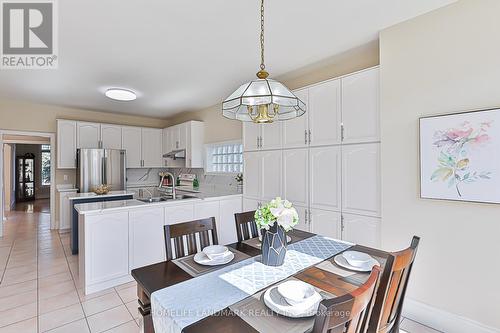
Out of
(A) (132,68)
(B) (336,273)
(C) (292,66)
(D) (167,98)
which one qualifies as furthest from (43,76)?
(B) (336,273)

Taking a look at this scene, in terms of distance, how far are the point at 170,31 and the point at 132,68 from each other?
3.68ft

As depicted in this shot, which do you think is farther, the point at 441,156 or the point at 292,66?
the point at 292,66

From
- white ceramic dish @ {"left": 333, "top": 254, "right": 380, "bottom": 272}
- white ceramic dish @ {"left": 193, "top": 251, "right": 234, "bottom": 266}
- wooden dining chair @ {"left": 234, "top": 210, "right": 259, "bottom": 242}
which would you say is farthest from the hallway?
white ceramic dish @ {"left": 333, "top": 254, "right": 380, "bottom": 272}

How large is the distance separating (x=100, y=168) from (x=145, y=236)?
2734 millimetres

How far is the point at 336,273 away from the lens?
145 cm

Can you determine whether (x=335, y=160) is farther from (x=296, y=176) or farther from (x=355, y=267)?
(x=355, y=267)

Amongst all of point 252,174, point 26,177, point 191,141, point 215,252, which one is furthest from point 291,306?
point 26,177

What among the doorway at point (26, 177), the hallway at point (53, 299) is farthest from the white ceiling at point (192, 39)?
the doorway at point (26, 177)

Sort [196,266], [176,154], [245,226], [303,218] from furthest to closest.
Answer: [176,154] → [303,218] → [245,226] → [196,266]

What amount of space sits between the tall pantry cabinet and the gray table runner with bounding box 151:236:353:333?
93 cm

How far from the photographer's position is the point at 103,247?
107 inches

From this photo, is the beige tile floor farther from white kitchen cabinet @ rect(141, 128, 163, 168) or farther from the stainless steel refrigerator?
white kitchen cabinet @ rect(141, 128, 163, 168)

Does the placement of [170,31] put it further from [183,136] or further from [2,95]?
[2,95]

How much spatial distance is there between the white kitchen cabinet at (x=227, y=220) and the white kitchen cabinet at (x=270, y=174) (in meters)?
0.58
